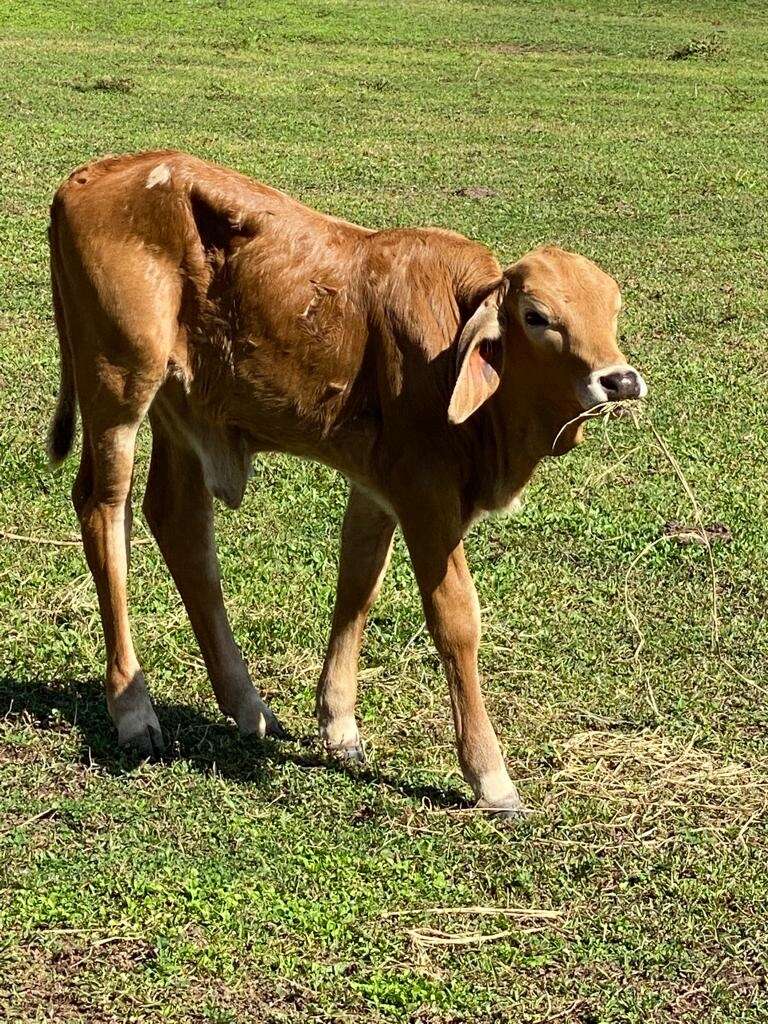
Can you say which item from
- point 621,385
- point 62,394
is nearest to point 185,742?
point 62,394

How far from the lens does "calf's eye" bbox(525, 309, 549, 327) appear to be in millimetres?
4238

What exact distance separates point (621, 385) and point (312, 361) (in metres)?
1.03

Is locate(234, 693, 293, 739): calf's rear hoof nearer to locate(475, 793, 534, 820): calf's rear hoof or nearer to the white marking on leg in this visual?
locate(475, 793, 534, 820): calf's rear hoof

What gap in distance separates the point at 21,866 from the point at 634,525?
11.3 ft

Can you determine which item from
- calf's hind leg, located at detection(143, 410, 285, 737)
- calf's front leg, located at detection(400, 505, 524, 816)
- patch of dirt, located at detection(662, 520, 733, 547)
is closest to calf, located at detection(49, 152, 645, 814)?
→ calf's front leg, located at detection(400, 505, 524, 816)

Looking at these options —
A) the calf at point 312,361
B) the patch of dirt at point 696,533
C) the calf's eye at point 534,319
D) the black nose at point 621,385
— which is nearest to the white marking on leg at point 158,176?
the calf at point 312,361

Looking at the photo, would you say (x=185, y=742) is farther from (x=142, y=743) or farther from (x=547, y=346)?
(x=547, y=346)

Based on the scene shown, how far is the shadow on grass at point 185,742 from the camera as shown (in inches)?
191

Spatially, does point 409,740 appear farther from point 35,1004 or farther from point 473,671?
point 35,1004

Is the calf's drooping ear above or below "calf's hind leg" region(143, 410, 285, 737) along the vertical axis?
above

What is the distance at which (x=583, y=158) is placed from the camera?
581 inches

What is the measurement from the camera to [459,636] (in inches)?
180

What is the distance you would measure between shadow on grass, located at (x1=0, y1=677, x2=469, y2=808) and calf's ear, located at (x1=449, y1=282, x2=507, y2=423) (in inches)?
50.6

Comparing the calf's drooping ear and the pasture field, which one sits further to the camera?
the calf's drooping ear
